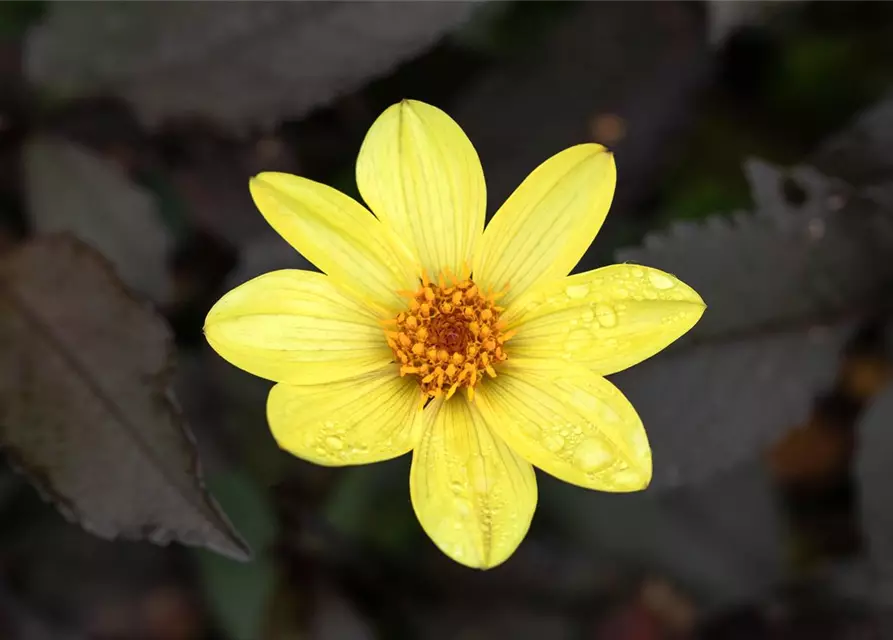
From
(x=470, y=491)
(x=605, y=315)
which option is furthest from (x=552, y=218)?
(x=470, y=491)

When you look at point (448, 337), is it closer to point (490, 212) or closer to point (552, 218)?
point (552, 218)

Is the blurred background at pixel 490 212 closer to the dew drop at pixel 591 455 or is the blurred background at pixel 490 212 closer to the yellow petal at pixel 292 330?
the yellow petal at pixel 292 330

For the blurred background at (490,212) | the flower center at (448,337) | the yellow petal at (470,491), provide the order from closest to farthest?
the yellow petal at (470,491), the flower center at (448,337), the blurred background at (490,212)

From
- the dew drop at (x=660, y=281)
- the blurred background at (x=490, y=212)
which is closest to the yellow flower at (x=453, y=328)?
the dew drop at (x=660, y=281)

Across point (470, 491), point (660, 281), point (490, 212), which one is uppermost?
point (490, 212)

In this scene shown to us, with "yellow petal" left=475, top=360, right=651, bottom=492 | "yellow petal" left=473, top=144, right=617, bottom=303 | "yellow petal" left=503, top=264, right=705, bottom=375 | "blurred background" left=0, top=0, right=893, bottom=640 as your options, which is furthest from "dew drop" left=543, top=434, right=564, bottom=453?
"blurred background" left=0, top=0, right=893, bottom=640

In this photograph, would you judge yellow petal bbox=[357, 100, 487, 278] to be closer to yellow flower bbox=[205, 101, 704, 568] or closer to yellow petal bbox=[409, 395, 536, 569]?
yellow flower bbox=[205, 101, 704, 568]
